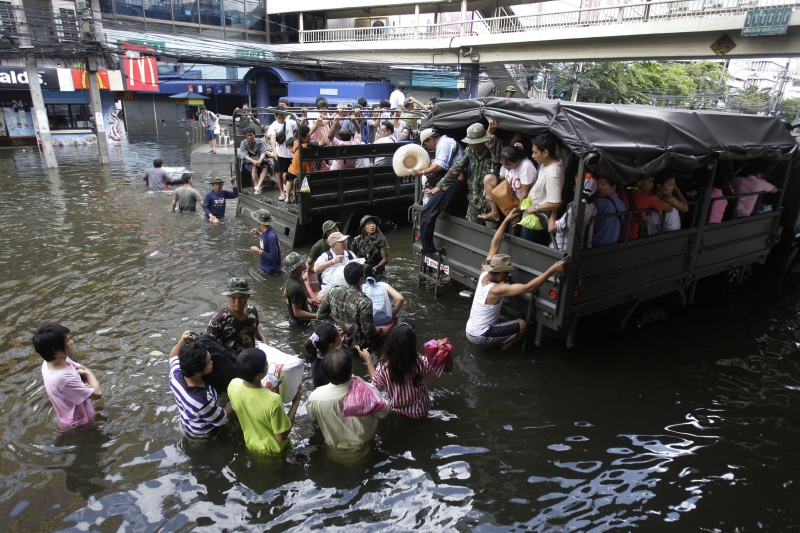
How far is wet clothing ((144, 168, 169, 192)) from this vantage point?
13.1 meters

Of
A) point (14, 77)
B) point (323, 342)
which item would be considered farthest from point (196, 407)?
point (14, 77)

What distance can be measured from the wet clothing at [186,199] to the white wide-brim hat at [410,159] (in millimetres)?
6294

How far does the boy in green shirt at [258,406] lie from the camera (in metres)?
3.40

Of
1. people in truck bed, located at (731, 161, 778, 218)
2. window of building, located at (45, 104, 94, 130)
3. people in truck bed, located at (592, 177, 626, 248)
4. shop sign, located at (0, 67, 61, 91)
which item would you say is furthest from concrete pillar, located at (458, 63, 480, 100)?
people in truck bed, located at (592, 177, 626, 248)

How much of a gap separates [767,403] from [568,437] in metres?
2.20

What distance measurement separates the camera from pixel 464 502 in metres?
3.59

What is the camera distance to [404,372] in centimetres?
402

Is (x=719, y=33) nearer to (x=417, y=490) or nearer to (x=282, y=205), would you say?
(x=282, y=205)

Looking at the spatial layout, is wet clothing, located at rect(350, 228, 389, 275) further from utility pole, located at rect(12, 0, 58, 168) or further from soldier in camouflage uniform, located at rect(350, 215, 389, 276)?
utility pole, located at rect(12, 0, 58, 168)

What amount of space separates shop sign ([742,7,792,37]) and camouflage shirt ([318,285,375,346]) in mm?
16540

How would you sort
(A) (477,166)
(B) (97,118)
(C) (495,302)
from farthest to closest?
(B) (97,118), (A) (477,166), (C) (495,302)

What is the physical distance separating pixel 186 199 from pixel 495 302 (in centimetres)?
850

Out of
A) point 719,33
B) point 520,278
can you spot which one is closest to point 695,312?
point 520,278

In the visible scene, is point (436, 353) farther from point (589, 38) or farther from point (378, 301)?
point (589, 38)
